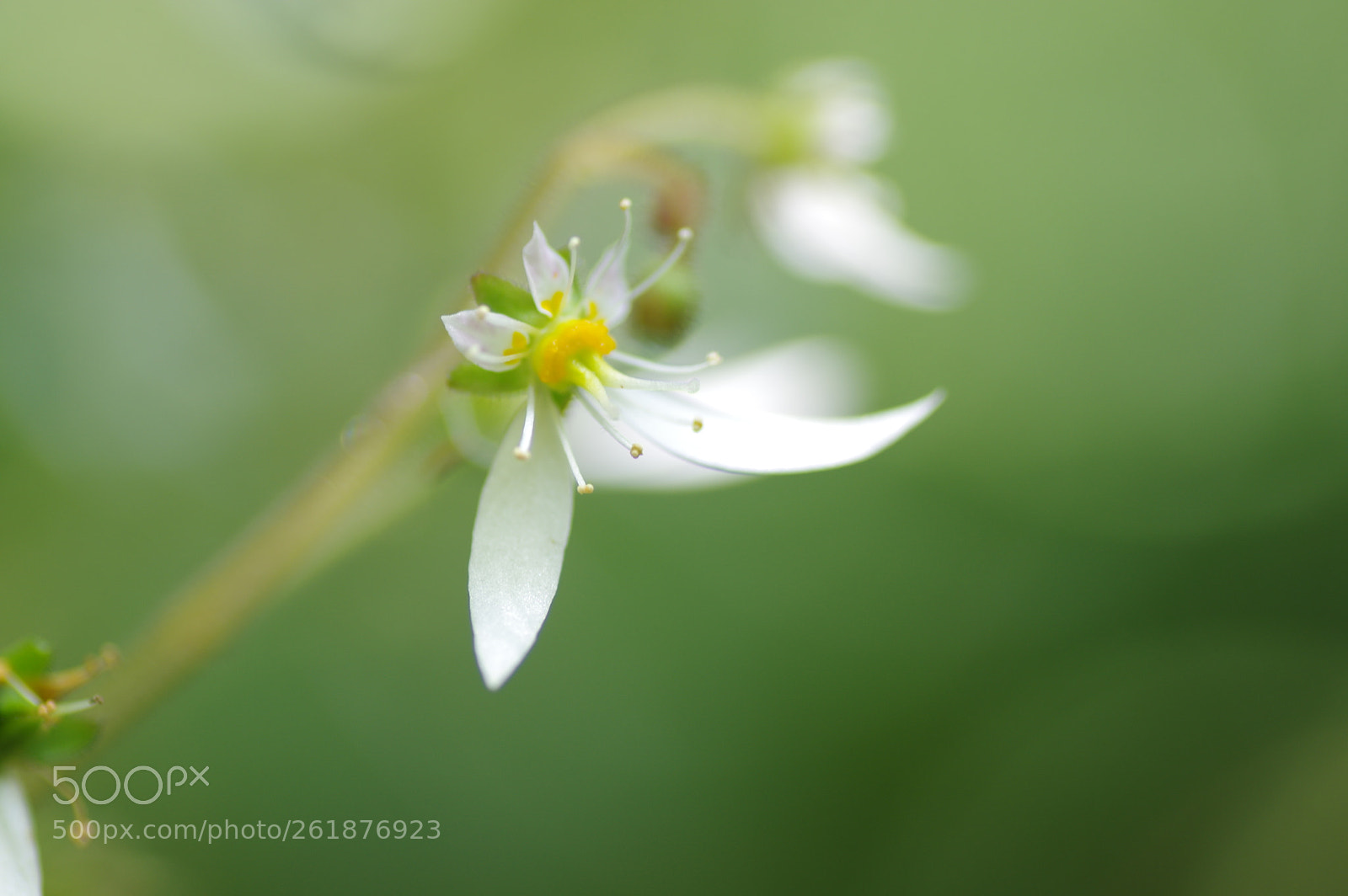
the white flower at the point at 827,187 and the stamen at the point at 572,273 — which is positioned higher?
the white flower at the point at 827,187

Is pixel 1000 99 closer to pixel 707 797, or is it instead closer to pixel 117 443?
pixel 707 797

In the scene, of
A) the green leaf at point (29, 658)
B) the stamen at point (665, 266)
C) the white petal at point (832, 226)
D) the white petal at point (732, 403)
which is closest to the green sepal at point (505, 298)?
the stamen at point (665, 266)

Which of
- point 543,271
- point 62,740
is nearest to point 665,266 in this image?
point 543,271

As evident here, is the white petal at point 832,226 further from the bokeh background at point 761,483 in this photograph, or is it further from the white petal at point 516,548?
the bokeh background at point 761,483

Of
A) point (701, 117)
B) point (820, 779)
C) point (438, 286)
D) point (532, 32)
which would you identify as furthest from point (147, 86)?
point (820, 779)

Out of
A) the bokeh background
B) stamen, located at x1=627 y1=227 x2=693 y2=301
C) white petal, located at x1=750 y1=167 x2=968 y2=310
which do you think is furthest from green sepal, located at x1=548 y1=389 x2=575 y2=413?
the bokeh background

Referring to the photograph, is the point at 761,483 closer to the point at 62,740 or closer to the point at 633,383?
the point at 633,383

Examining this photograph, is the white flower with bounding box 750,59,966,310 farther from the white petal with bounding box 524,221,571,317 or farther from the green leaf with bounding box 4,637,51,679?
the green leaf with bounding box 4,637,51,679
